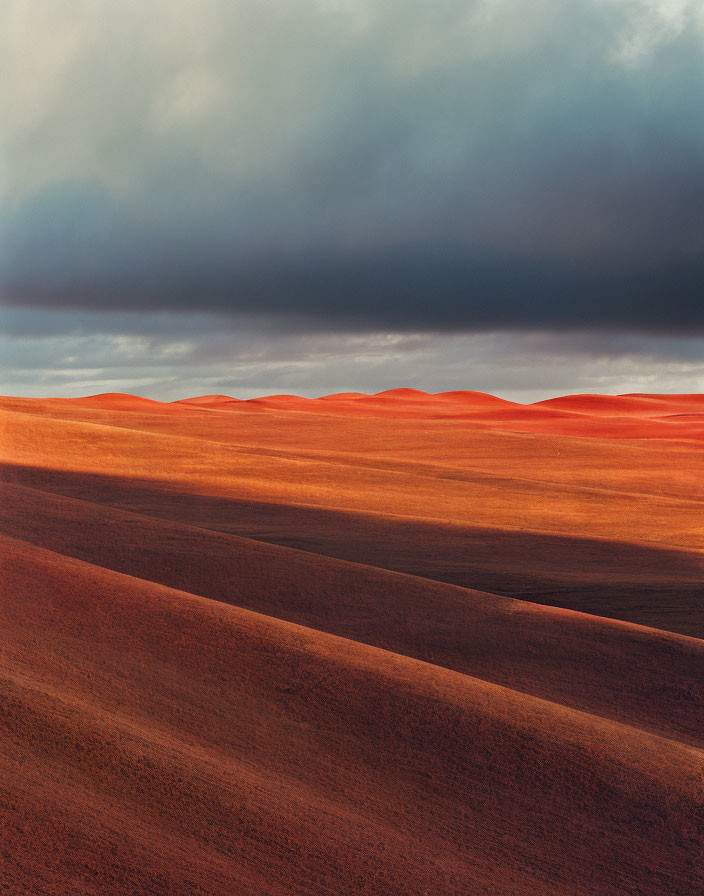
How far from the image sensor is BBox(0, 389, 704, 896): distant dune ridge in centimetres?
466

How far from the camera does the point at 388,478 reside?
73.9 ft

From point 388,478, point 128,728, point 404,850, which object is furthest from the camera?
point 388,478

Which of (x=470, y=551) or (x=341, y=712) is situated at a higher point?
(x=341, y=712)

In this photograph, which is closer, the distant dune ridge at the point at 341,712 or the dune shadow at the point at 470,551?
the distant dune ridge at the point at 341,712

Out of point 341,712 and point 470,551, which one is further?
point 470,551

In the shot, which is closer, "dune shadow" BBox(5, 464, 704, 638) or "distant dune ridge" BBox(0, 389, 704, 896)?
"distant dune ridge" BBox(0, 389, 704, 896)

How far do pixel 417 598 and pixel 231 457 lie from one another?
1479cm

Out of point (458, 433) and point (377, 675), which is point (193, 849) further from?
point (458, 433)

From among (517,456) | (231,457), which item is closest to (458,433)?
(517,456)

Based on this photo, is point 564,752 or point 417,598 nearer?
point 564,752

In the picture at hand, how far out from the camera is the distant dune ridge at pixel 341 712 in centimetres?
466

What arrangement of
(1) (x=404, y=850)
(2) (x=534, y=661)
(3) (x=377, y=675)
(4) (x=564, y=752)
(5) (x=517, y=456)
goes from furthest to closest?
1. (5) (x=517, y=456)
2. (2) (x=534, y=661)
3. (3) (x=377, y=675)
4. (4) (x=564, y=752)
5. (1) (x=404, y=850)

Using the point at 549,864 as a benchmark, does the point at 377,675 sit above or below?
above

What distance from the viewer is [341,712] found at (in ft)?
21.2
